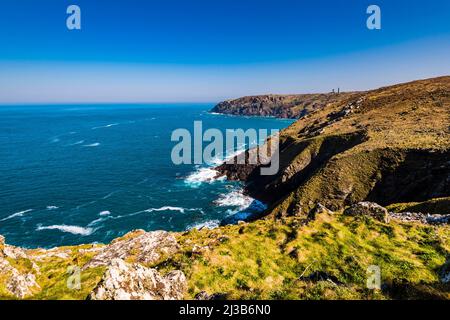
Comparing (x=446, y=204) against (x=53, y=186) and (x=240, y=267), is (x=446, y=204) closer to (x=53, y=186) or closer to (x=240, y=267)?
(x=240, y=267)

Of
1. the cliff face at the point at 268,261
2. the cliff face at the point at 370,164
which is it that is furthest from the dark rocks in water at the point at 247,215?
the cliff face at the point at 268,261

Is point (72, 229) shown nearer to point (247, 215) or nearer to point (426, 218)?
point (247, 215)

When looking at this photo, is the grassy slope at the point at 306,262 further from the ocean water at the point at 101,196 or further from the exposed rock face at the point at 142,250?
the ocean water at the point at 101,196

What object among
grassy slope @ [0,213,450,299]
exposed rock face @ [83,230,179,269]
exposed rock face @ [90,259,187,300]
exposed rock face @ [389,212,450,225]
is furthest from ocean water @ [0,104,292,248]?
exposed rock face @ [90,259,187,300]
